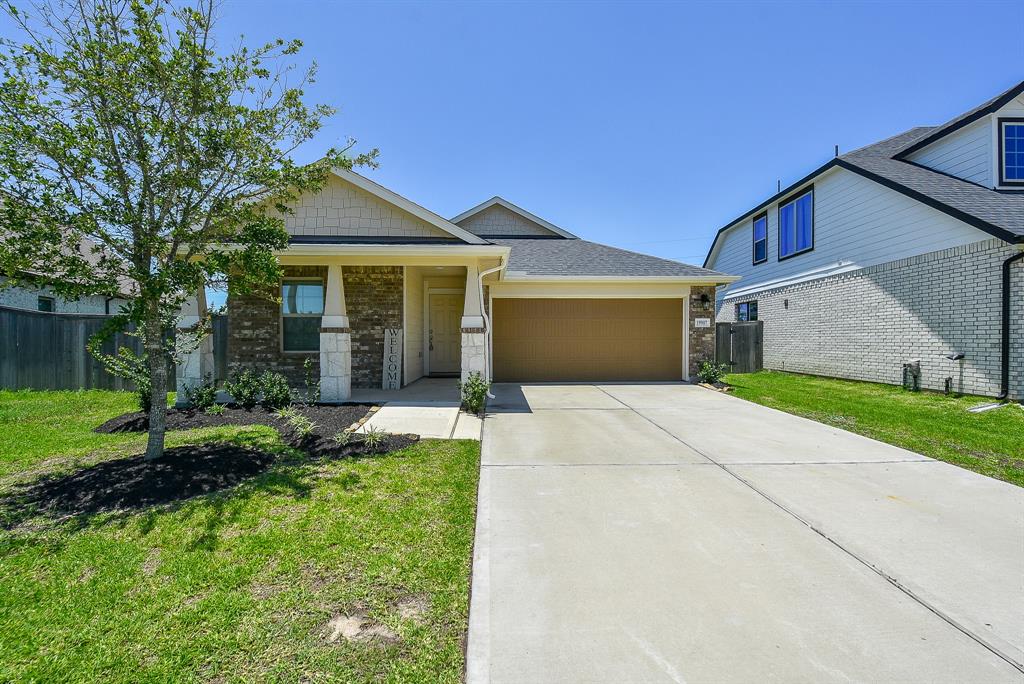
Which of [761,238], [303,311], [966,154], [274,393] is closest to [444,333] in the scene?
[303,311]

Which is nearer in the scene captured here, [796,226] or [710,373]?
[710,373]

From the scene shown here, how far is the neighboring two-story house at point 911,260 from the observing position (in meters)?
8.88

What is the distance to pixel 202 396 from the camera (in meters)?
7.45

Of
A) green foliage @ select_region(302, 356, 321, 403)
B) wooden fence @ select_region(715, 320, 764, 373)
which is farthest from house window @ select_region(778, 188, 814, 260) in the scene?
green foliage @ select_region(302, 356, 321, 403)

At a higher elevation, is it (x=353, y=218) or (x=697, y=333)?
(x=353, y=218)

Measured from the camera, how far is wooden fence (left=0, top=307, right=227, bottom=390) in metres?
9.07

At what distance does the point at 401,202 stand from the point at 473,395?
389 cm

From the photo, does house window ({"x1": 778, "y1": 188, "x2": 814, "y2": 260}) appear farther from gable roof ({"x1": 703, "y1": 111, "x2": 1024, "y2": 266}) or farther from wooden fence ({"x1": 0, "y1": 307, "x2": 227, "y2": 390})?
wooden fence ({"x1": 0, "y1": 307, "x2": 227, "y2": 390})

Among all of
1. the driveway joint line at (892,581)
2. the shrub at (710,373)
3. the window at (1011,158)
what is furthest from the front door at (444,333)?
the window at (1011,158)

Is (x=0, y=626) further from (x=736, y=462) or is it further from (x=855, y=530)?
(x=736, y=462)

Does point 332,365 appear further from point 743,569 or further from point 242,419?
point 743,569

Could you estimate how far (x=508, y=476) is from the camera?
4.57 m

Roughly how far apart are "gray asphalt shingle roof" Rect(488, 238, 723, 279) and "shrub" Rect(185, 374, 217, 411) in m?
6.47

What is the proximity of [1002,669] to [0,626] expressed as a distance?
464 centimetres
